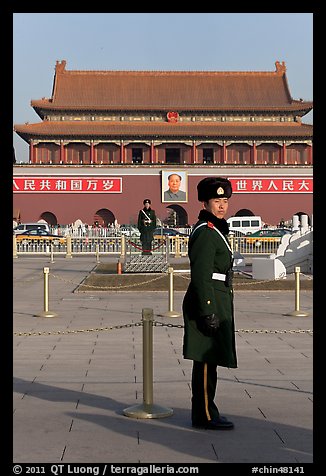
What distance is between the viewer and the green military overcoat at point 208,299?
5.61 m

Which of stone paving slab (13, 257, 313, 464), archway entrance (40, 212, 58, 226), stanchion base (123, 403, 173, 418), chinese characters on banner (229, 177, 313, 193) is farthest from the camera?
chinese characters on banner (229, 177, 313, 193)

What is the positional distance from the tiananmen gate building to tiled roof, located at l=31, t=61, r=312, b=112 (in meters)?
0.06

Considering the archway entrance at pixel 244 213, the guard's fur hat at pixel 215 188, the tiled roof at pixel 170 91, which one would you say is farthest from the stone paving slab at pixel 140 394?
the tiled roof at pixel 170 91

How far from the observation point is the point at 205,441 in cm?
531

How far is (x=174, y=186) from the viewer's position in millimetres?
45594

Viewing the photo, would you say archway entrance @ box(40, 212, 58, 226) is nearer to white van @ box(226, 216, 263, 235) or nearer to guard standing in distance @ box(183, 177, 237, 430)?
white van @ box(226, 216, 263, 235)

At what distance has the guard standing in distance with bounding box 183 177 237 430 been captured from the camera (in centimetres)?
560

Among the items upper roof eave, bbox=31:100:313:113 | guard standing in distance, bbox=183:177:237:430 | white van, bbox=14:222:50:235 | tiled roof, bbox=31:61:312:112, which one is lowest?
guard standing in distance, bbox=183:177:237:430

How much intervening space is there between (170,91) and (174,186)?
20.7 feet

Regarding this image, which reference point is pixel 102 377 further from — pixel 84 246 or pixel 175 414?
pixel 84 246

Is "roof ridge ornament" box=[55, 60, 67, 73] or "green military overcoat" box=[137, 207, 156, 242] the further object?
"roof ridge ornament" box=[55, 60, 67, 73]

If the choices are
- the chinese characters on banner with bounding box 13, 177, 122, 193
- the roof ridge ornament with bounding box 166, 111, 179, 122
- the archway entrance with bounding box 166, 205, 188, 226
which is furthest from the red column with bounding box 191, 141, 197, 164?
the chinese characters on banner with bounding box 13, 177, 122, 193

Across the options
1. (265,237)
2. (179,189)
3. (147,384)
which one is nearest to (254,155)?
(179,189)
